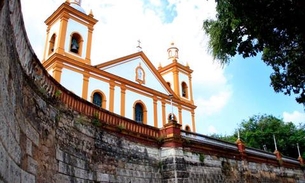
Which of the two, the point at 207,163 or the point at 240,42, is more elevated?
the point at 240,42

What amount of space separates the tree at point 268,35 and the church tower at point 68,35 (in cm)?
1283

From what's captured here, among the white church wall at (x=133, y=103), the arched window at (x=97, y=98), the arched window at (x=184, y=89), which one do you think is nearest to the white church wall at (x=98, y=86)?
the arched window at (x=97, y=98)

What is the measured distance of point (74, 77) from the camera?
1909cm

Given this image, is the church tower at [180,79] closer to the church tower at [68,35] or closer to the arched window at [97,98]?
the arched window at [97,98]

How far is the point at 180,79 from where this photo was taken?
1064 inches

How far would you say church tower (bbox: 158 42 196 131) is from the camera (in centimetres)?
2625

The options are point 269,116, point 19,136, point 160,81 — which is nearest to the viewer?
point 19,136

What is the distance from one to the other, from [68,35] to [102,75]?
11.4ft

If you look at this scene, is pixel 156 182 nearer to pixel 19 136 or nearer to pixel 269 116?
pixel 19 136

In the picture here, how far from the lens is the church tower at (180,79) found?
26.2 meters

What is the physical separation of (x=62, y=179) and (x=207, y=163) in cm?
736

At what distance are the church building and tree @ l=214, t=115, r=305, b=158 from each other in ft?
22.2

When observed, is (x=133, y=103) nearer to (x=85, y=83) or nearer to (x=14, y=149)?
(x=85, y=83)

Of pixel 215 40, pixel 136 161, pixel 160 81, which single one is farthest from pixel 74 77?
pixel 215 40
